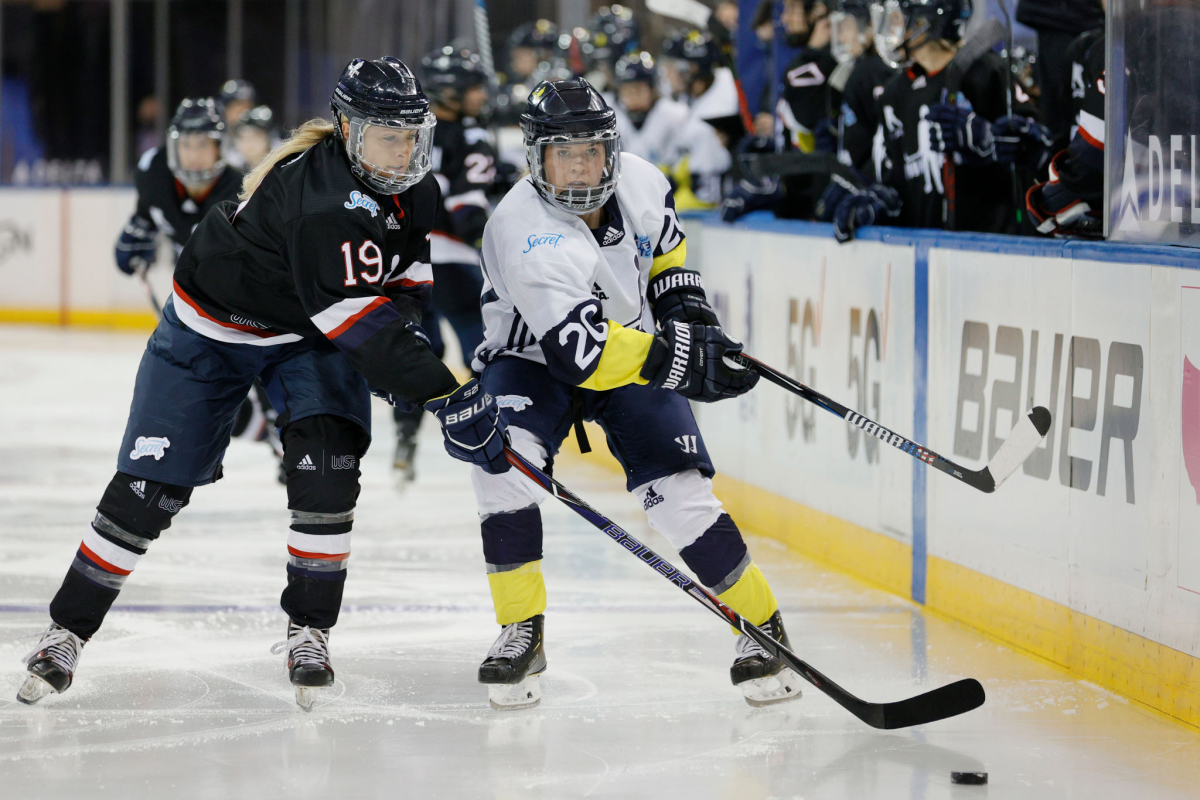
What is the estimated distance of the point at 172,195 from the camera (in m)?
5.28

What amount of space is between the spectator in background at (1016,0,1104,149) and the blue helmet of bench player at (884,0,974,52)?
197 mm

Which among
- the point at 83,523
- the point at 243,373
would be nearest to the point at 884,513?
the point at 243,373

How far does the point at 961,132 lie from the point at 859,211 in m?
0.34

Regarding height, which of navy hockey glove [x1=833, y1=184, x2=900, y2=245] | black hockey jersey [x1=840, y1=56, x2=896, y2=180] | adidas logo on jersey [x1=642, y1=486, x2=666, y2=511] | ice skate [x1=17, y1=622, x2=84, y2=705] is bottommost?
ice skate [x1=17, y1=622, x2=84, y2=705]

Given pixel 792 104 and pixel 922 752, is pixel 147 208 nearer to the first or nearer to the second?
pixel 792 104

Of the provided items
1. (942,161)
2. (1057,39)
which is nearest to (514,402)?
(942,161)

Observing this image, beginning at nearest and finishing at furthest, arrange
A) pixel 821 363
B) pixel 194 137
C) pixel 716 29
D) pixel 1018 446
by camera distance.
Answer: pixel 1018 446
pixel 821 363
pixel 194 137
pixel 716 29

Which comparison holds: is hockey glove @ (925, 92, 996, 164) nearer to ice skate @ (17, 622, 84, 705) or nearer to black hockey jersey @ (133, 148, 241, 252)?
black hockey jersey @ (133, 148, 241, 252)

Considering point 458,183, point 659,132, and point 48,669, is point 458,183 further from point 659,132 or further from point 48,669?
point 48,669

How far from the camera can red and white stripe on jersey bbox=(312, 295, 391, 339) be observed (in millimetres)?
2846

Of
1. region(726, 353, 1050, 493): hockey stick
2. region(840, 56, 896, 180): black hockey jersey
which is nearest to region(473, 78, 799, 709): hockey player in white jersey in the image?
region(726, 353, 1050, 493): hockey stick

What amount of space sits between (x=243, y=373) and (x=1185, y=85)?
6.48 feet

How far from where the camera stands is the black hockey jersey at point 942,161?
4.48m

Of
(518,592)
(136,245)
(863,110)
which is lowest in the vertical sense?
(518,592)
